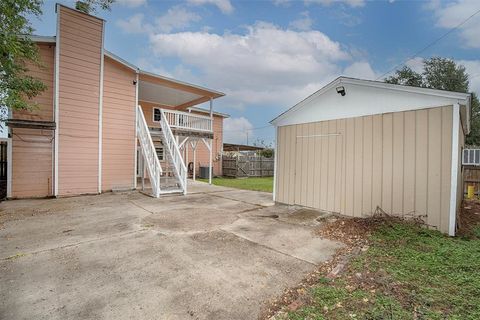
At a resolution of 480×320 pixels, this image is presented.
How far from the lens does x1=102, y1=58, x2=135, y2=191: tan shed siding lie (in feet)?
29.6

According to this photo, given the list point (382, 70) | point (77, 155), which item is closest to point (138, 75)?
point (77, 155)

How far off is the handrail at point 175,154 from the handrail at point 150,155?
2.30ft

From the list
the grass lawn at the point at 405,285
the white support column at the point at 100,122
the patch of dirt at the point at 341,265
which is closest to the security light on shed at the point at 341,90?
the patch of dirt at the point at 341,265

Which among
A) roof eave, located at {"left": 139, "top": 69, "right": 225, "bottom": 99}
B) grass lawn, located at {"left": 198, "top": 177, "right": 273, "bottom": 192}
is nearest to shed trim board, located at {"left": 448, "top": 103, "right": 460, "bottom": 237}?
grass lawn, located at {"left": 198, "top": 177, "right": 273, "bottom": 192}

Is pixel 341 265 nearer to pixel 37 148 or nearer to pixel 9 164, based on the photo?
pixel 37 148

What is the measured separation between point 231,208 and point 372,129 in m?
4.07

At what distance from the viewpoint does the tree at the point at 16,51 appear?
538cm

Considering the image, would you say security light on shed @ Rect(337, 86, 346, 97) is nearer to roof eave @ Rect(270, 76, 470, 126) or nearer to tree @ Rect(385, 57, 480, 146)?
roof eave @ Rect(270, 76, 470, 126)

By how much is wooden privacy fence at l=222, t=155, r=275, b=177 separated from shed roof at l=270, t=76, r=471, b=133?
35.2ft

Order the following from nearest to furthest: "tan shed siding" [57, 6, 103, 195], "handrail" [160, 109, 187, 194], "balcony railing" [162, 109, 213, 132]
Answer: "tan shed siding" [57, 6, 103, 195] → "handrail" [160, 109, 187, 194] → "balcony railing" [162, 109, 213, 132]

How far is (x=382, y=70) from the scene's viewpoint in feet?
55.4

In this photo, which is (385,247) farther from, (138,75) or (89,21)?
(89,21)

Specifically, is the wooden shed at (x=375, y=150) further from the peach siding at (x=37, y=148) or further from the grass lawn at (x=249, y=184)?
the peach siding at (x=37, y=148)

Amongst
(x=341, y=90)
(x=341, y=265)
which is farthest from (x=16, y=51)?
(x=341, y=265)
